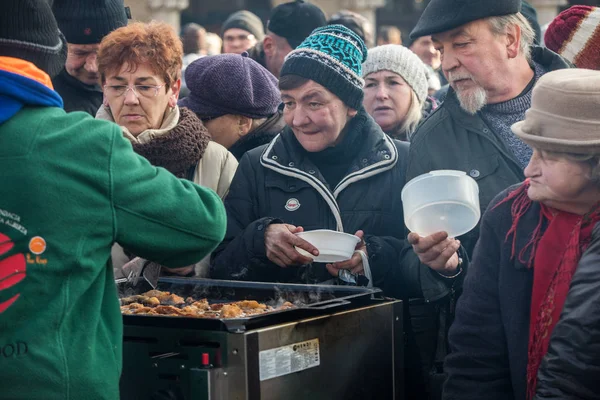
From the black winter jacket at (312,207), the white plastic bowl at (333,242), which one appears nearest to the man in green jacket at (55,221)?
the white plastic bowl at (333,242)

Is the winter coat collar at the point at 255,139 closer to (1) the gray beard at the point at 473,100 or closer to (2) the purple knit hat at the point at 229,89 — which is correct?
(2) the purple knit hat at the point at 229,89

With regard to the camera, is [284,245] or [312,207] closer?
[284,245]

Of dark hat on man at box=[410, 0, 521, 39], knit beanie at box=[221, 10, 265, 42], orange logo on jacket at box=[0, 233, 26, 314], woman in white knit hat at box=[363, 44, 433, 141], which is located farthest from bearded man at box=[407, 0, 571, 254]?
knit beanie at box=[221, 10, 265, 42]

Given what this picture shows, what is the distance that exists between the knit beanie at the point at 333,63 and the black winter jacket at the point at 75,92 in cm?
143

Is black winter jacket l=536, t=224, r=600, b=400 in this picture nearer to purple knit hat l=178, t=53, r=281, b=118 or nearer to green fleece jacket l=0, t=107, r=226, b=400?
green fleece jacket l=0, t=107, r=226, b=400

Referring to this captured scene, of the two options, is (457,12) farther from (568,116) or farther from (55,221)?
(55,221)

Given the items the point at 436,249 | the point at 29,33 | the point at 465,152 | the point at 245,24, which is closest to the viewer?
the point at 29,33

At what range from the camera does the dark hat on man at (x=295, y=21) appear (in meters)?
6.02

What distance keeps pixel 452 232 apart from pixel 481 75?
826mm

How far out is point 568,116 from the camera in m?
2.55

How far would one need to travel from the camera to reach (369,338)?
9.77ft

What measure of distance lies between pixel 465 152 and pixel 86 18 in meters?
2.25

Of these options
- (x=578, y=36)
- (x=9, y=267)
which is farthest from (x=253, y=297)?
(x=578, y=36)

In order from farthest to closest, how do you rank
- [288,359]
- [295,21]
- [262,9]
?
1. [262,9]
2. [295,21]
3. [288,359]
